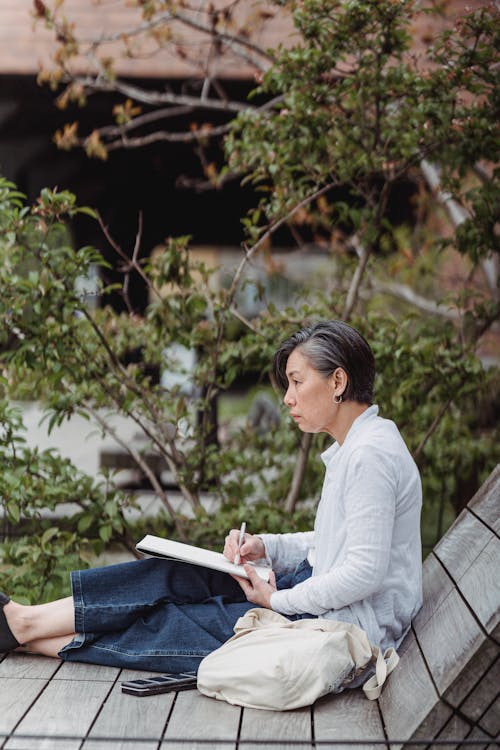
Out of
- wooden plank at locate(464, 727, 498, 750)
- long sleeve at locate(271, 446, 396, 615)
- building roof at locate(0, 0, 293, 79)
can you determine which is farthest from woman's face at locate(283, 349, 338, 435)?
building roof at locate(0, 0, 293, 79)

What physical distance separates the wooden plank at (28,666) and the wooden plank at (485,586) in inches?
42.9

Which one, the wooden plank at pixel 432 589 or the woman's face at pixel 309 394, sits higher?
the woman's face at pixel 309 394

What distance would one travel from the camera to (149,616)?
97.8 inches

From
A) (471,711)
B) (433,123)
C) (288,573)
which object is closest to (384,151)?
(433,123)

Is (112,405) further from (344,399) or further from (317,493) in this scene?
(344,399)

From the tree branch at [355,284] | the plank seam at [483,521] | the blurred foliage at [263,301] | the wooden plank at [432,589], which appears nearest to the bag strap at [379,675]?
the wooden plank at [432,589]

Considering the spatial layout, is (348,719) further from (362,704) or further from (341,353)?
(341,353)

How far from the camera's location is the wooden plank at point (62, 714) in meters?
1.97

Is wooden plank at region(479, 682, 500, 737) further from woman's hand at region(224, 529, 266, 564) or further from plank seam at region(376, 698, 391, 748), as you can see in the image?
woman's hand at region(224, 529, 266, 564)

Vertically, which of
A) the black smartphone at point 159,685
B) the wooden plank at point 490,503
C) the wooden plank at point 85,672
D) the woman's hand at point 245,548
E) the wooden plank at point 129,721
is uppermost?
the wooden plank at point 490,503

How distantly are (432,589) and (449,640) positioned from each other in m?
0.40

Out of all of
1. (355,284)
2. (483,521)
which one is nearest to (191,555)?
(483,521)

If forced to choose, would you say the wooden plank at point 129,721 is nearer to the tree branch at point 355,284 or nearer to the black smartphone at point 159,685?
the black smartphone at point 159,685

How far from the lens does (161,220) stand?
12.5 metres
